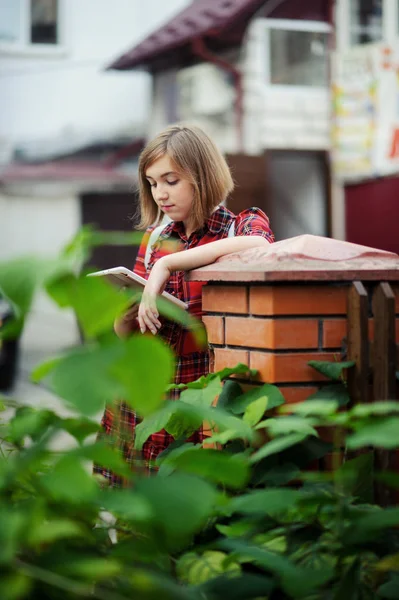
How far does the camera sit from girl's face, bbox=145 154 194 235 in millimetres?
2477

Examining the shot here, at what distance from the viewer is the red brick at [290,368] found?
1874 mm

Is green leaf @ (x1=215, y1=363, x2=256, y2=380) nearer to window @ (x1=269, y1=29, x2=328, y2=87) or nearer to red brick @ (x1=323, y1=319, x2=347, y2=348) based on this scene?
red brick @ (x1=323, y1=319, x2=347, y2=348)

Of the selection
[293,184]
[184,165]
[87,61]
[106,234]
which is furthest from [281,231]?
[106,234]

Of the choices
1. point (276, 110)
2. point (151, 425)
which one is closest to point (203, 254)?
point (151, 425)

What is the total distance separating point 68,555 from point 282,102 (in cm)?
1200

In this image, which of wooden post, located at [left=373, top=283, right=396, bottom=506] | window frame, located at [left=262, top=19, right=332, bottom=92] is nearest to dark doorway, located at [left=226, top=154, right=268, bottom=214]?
window frame, located at [left=262, top=19, right=332, bottom=92]

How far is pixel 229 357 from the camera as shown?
6.75 ft

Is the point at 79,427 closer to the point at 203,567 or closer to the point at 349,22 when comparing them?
the point at 203,567

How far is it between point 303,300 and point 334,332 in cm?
9

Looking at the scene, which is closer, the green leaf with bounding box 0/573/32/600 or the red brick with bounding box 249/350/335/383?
the green leaf with bounding box 0/573/32/600

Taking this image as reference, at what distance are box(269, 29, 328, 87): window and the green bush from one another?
38.4ft

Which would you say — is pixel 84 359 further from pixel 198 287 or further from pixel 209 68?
pixel 209 68

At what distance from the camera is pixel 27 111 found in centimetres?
1366

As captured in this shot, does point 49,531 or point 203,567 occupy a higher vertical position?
point 49,531
